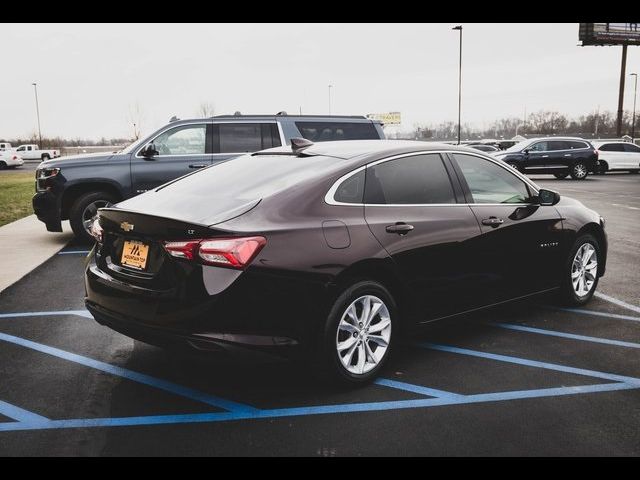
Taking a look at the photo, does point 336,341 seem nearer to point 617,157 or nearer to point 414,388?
point 414,388

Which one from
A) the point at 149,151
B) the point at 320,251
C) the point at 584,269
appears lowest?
the point at 584,269

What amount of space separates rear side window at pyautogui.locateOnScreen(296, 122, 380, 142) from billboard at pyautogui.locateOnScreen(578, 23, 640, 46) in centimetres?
4716

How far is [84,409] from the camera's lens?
3.75 metres

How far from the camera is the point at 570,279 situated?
5867 mm

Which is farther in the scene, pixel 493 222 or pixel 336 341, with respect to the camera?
pixel 493 222

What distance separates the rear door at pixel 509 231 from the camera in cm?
496

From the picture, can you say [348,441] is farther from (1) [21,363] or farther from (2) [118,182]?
(2) [118,182]

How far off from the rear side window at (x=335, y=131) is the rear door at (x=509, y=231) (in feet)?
17.7

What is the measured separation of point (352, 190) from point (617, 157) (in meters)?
30.8

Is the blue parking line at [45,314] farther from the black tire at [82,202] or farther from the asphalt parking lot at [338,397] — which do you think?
the black tire at [82,202]

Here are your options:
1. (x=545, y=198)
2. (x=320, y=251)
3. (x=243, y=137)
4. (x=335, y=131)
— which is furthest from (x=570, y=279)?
(x=243, y=137)

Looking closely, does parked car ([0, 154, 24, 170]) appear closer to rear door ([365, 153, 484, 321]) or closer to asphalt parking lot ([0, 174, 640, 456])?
asphalt parking lot ([0, 174, 640, 456])

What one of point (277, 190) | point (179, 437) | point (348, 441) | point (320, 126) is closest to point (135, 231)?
point (277, 190)

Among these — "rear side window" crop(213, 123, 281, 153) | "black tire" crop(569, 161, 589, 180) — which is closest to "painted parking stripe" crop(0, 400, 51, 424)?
"rear side window" crop(213, 123, 281, 153)
